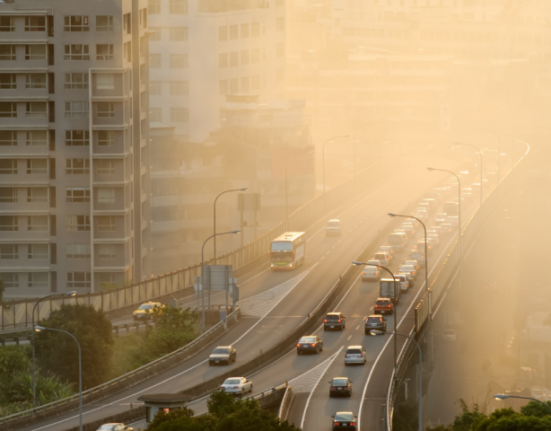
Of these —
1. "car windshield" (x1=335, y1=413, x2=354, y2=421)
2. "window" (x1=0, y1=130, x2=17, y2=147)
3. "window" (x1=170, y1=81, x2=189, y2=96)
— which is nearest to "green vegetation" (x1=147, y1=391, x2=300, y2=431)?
"car windshield" (x1=335, y1=413, x2=354, y2=421)

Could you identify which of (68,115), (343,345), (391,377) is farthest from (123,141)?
(391,377)

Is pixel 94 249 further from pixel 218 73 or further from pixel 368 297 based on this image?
pixel 218 73

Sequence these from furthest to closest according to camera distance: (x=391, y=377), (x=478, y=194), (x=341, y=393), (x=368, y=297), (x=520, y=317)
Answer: (x=520, y=317) < (x=478, y=194) < (x=368, y=297) < (x=391, y=377) < (x=341, y=393)

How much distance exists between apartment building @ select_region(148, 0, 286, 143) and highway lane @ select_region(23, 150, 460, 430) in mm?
30387

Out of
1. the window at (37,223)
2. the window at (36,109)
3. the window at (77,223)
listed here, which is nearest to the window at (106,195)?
the window at (77,223)

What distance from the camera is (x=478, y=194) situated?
539 feet

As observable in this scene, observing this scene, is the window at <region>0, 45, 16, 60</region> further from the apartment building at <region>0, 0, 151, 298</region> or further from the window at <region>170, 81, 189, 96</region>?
the window at <region>170, 81, 189, 96</region>

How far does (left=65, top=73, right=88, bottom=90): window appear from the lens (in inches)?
4281

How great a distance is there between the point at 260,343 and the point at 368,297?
708 inches

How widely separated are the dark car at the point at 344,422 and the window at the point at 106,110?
5096 cm

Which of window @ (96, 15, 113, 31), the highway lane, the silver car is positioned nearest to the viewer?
the highway lane

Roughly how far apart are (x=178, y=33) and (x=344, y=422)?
365ft

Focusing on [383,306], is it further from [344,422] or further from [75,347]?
[344,422]

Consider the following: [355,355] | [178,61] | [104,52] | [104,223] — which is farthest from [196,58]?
[355,355]
